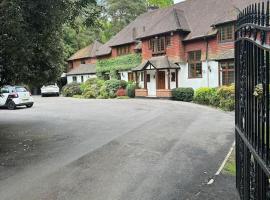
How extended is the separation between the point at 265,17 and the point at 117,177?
218 inches

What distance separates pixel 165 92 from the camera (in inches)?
1378

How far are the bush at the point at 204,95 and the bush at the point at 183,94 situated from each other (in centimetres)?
175

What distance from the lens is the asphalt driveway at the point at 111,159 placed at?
7.15m

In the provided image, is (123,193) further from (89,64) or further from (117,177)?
(89,64)

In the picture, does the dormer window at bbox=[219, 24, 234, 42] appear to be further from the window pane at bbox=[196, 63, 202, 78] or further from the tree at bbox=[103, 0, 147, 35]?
the tree at bbox=[103, 0, 147, 35]

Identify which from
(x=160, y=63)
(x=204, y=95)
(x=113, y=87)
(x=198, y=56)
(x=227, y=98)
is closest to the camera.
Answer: (x=227, y=98)

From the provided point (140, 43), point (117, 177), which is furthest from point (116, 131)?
point (140, 43)

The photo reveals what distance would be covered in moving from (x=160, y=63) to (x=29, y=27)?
2650 centimetres

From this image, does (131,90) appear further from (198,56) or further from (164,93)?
(198,56)

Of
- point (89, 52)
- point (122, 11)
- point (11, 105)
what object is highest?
point (122, 11)

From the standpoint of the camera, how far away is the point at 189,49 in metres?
35.8

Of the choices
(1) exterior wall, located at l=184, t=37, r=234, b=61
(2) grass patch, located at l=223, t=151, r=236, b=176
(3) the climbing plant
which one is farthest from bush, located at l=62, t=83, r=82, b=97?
(2) grass patch, located at l=223, t=151, r=236, b=176

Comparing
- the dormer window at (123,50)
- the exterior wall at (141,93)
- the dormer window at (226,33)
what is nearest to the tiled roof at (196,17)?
the dormer window at (226,33)

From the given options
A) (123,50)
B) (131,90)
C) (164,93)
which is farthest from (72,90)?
(164,93)
